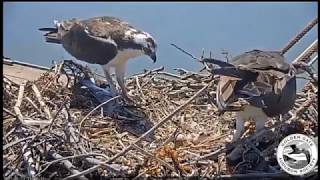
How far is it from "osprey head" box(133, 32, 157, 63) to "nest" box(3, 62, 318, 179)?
0.27 m

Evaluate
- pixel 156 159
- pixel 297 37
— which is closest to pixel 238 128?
pixel 156 159

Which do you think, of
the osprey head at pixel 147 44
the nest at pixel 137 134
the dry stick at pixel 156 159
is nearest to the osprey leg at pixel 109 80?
the nest at pixel 137 134

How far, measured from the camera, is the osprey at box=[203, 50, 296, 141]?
290 centimetres

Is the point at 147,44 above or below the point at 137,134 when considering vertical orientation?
above

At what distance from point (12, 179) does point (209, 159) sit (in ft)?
3.12


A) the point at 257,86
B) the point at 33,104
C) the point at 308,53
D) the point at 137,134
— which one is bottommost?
the point at 137,134

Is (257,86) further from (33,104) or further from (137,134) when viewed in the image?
(33,104)

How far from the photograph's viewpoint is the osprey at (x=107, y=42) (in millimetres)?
3912

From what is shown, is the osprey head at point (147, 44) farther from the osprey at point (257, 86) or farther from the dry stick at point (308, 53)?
the dry stick at point (308, 53)

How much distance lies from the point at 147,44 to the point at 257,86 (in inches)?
45.8

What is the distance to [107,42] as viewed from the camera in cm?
396

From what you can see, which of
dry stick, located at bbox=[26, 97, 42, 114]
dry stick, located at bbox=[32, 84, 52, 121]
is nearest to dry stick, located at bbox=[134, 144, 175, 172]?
dry stick, located at bbox=[32, 84, 52, 121]

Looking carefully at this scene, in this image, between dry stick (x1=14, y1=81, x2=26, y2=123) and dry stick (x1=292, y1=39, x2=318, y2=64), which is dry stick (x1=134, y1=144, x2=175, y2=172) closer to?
dry stick (x1=14, y1=81, x2=26, y2=123)

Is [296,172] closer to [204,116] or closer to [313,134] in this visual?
[313,134]
